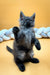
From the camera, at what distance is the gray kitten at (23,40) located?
0.85 meters

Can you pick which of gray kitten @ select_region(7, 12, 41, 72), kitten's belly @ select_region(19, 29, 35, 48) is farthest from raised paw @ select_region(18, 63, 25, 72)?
kitten's belly @ select_region(19, 29, 35, 48)

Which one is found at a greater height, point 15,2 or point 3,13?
point 15,2

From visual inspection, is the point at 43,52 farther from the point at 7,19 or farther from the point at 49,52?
the point at 7,19

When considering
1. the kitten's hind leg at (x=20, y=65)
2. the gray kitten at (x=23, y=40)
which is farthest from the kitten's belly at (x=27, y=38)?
the kitten's hind leg at (x=20, y=65)

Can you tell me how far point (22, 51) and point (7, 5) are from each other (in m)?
0.89

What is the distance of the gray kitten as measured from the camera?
854 millimetres

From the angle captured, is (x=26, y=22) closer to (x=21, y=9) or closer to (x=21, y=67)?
(x=21, y=67)

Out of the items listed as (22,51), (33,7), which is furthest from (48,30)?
(22,51)

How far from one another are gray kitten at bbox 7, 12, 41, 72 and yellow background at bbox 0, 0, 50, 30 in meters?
0.79

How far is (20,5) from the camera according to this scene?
65.7 inches

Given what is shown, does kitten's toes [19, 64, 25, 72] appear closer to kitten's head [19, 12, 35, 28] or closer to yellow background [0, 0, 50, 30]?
kitten's head [19, 12, 35, 28]

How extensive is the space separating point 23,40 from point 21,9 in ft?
2.88

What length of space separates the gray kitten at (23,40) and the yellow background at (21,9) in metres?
0.79

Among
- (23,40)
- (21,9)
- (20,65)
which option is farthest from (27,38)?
(21,9)
